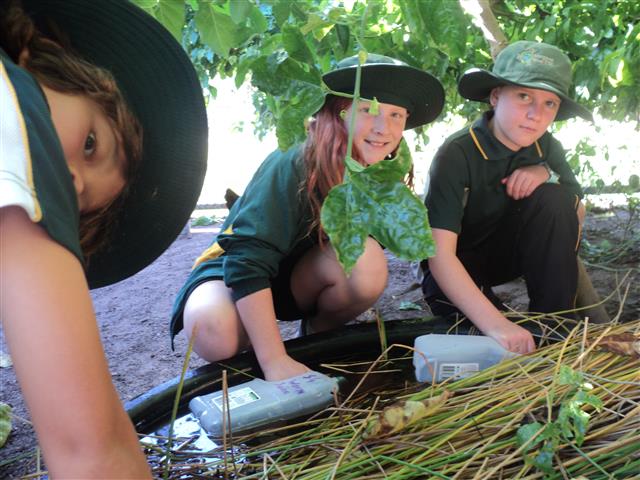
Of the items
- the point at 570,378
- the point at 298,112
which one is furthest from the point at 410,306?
the point at 298,112

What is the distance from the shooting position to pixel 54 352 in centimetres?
49

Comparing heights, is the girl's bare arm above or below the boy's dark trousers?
above

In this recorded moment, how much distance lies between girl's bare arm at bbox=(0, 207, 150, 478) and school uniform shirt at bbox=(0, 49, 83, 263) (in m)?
0.02

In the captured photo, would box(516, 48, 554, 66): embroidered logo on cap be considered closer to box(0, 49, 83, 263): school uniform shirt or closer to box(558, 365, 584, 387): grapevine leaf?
box(558, 365, 584, 387): grapevine leaf

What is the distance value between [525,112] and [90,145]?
135 centimetres

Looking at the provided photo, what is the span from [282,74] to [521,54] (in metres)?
1.08

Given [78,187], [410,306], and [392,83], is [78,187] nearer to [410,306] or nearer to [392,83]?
[392,83]

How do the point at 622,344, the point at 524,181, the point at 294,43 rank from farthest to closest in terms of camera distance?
the point at 524,181, the point at 622,344, the point at 294,43

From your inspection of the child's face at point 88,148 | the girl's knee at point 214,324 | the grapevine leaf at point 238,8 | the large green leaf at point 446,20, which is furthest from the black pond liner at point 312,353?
the large green leaf at point 446,20

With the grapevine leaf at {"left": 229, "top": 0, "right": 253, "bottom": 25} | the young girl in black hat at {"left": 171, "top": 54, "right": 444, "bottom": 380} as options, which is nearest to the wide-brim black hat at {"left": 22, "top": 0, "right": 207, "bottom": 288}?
the grapevine leaf at {"left": 229, "top": 0, "right": 253, "bottom": 25}

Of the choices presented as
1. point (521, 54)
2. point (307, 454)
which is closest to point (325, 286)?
point (307, 454)

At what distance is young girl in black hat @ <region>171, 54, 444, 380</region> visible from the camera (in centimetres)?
145

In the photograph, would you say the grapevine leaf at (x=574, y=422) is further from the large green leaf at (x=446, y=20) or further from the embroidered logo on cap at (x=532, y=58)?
the embroidered logo on cap at (x=532, y=58)

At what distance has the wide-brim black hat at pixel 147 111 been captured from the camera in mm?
881
